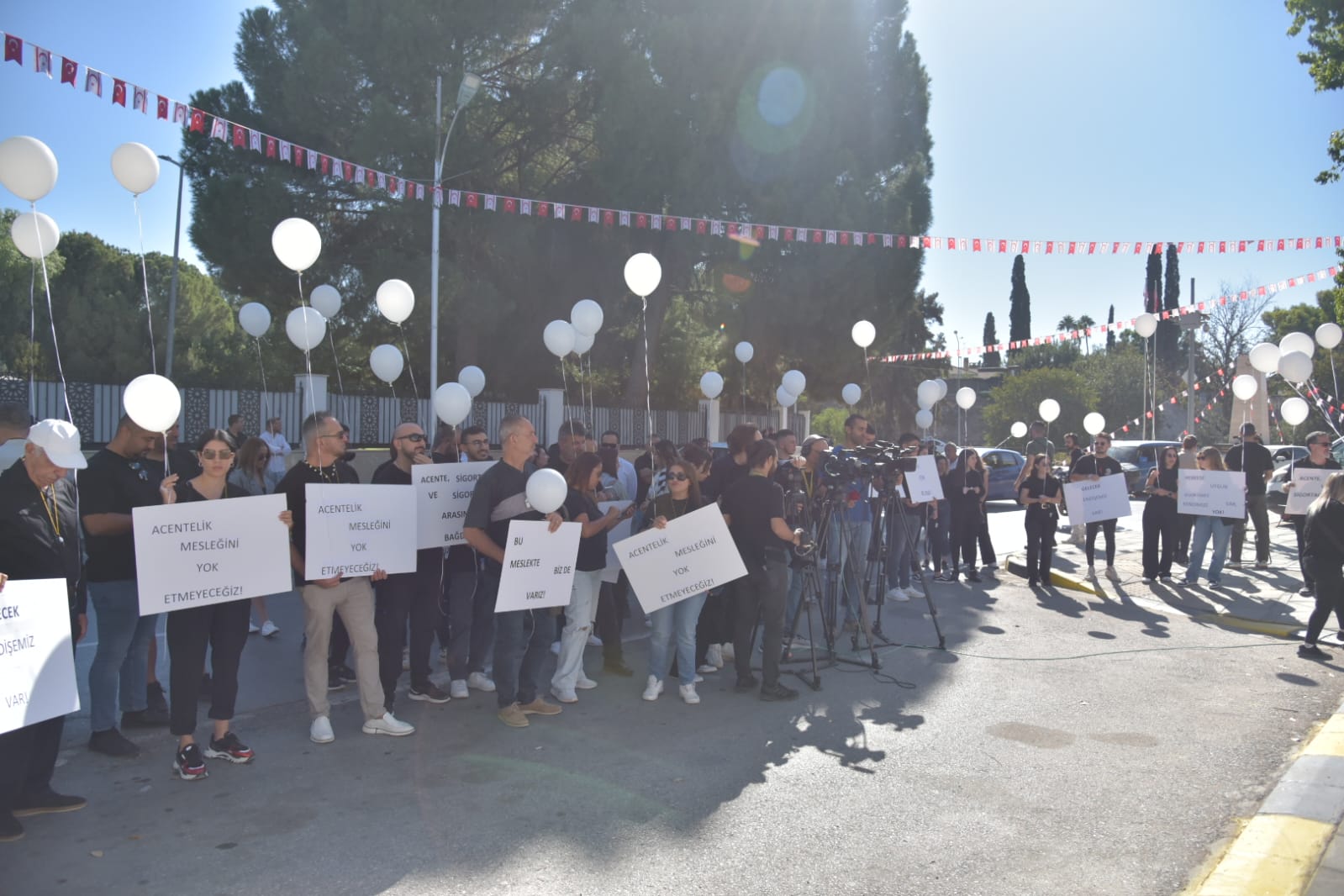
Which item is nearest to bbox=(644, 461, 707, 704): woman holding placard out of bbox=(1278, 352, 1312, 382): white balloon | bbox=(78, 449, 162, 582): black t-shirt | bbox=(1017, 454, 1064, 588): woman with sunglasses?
bbox=(78, 449, 162, 582): black t-shirt

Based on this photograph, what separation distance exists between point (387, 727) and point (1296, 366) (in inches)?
478

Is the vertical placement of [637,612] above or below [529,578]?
below

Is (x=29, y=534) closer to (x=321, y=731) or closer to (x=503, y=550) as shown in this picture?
(x=321, y=731)

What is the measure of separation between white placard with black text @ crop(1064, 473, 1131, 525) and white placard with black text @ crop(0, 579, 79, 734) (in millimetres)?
9713

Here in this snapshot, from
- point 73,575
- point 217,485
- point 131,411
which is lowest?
point 73,575

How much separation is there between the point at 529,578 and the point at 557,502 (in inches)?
19.5

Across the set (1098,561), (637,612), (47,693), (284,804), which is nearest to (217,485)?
(47,693)

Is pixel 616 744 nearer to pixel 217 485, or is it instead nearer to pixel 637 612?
pixel 217 485

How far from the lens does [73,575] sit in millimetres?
4441

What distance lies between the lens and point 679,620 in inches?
245

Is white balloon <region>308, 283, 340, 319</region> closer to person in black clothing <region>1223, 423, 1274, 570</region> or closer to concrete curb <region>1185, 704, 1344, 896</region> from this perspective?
concrete curb <region>1185, 704, 1344, 896</region>

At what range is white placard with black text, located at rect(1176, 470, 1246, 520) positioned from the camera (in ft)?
33.8

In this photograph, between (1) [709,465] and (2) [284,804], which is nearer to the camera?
(2) [284,804]

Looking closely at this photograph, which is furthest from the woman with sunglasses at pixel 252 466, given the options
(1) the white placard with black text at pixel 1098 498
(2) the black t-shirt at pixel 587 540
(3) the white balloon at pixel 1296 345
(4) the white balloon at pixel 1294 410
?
(3) the white balloon at pixel 1296 345
